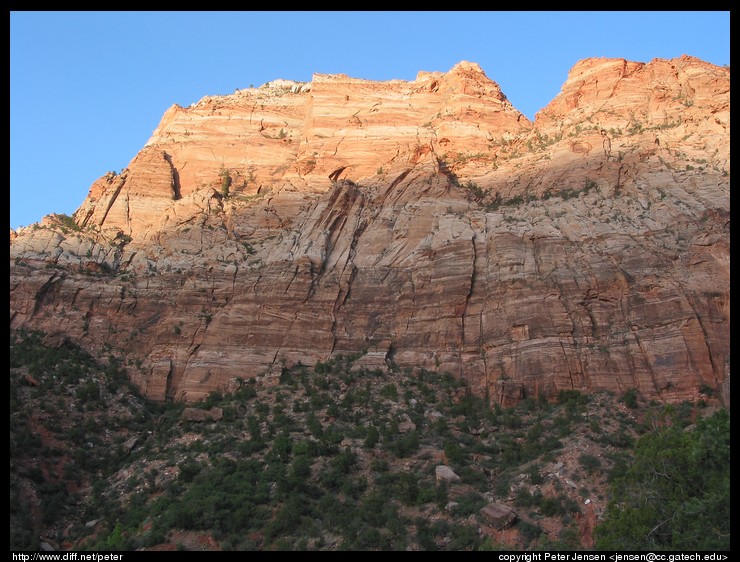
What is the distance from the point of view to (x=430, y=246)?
1731 inches

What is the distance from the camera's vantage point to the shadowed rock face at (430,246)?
36.0 m

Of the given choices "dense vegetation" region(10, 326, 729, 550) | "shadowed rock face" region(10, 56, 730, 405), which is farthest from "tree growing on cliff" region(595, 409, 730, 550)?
"shadowed rock face" region(10, 56, 730, 405)

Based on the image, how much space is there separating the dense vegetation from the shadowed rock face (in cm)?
238

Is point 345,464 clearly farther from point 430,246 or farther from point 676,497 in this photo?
point 430,246

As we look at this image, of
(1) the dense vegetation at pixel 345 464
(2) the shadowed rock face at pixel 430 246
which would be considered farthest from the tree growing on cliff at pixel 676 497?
(2) the shadowed rock face at pixel 430 246

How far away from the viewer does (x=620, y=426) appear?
3091 cm

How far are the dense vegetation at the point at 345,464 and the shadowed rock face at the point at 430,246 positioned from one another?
7.79 feet

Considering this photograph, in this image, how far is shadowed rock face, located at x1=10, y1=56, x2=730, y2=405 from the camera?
118 feet

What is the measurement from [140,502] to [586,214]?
3205 cm

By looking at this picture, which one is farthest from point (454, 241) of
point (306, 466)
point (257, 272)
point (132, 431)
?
point (132, 431)

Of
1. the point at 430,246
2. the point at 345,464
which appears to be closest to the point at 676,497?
the point at 345,464

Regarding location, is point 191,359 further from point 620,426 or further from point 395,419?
point 620,426

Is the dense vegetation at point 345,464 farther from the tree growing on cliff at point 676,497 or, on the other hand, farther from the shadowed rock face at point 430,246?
the shadowed rock face at point 430,246

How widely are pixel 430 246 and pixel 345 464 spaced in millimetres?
18779
